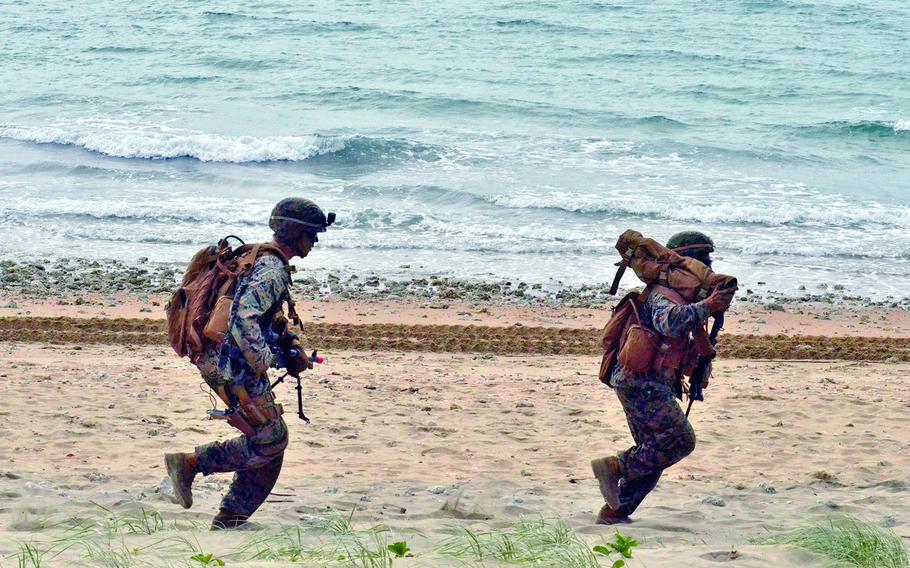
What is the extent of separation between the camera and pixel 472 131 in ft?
83.8

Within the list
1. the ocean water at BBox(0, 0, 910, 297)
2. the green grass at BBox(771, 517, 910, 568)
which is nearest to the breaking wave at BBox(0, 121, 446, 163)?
the ocean water at BBox(0, 0, 910, 297)

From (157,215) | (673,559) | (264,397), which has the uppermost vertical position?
(264,397)

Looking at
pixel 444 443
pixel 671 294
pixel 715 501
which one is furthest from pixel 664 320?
pixel 444 443

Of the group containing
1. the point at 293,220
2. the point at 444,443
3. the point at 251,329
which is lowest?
the point at 444,443

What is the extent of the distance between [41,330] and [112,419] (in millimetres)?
3536

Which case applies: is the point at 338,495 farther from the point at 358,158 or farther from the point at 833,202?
the point at 358,158

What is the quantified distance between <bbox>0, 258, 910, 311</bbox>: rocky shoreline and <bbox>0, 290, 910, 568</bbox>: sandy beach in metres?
1.15

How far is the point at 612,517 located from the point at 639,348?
38.2 inches

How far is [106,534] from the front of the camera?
16.3 ft

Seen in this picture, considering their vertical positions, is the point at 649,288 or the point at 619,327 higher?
the point at 649,288

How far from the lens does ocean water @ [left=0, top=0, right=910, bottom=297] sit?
16.7 meters

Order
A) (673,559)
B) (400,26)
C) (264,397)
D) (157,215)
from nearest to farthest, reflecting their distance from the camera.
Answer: (673,559), (264,397), (157,215), (400,26)

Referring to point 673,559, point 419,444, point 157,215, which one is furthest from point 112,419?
point 157,215

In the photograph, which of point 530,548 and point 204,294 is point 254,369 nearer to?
point 204,294
